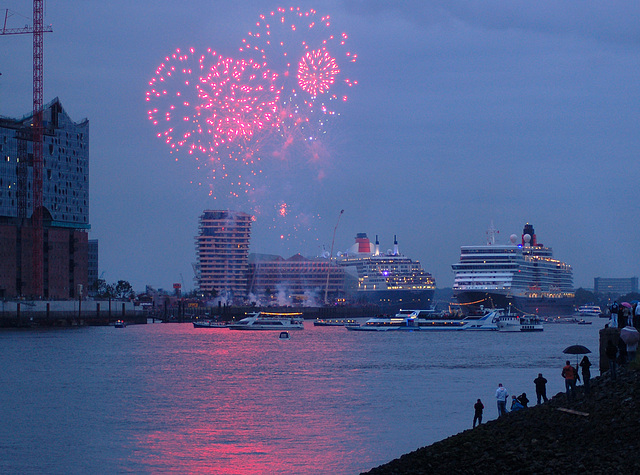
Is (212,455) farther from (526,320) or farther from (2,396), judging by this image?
(526,320)

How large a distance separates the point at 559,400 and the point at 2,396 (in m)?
27.6

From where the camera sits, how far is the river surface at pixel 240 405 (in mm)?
27156

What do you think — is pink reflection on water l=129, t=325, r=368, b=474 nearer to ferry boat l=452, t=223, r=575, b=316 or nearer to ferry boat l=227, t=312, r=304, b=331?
ferry boat l=227, t=312, r=304, b=331

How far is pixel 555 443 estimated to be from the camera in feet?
70.5

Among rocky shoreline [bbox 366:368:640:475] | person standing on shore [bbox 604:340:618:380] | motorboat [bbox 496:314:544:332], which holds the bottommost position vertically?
motorboat [bbox 496:314:544:332]

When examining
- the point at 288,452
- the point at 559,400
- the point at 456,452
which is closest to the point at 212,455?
the point at 288,452

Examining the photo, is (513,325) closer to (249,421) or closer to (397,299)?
(397,299)

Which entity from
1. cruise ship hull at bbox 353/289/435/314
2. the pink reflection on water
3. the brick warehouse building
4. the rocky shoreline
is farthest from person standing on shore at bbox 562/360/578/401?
cruise ship hull at bbox 353/289/435/314

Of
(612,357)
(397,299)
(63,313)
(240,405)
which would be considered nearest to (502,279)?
(397,299)

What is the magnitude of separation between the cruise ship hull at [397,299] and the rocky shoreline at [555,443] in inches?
6382

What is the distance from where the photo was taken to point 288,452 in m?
27.6

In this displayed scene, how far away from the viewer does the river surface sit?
27156 mm

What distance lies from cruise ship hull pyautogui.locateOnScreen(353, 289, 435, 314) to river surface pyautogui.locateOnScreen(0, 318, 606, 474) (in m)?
114

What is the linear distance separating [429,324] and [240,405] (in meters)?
87.5
